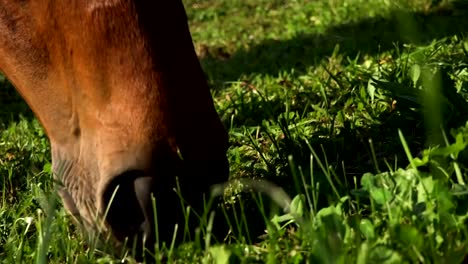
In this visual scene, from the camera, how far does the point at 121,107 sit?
1.85 metres

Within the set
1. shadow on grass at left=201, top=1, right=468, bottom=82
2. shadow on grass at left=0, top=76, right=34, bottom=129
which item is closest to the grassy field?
shadow on grass at left=0, top=76, right=34, bottom=129

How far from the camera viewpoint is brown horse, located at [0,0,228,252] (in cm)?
180

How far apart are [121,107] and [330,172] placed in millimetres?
645

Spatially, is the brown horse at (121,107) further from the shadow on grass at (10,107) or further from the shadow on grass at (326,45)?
the shadow on grass at (326,45)

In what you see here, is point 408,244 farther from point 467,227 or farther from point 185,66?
point 185,66

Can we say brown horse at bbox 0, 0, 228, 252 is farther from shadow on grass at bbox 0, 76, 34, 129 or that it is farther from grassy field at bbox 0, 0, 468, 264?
shadow on grass at bbox 0, 76, 34, 129

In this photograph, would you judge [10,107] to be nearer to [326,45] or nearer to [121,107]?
[326,45]

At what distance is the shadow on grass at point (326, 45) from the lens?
495 cm

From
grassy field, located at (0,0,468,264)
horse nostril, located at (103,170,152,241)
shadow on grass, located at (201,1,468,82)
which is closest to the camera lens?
grassy field, located at (0,0,468,264)

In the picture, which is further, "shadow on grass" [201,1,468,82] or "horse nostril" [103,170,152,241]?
"shadow on grass" [201,1,468,82]

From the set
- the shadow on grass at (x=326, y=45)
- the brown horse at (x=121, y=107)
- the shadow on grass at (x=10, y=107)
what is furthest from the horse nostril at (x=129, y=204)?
the shadow on grass at (x=326, y=45)

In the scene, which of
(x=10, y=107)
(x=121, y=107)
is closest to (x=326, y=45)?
(x=10, y=107)

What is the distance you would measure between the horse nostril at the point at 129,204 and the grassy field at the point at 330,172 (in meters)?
0.07

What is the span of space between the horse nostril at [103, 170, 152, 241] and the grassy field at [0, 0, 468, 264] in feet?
0.24
